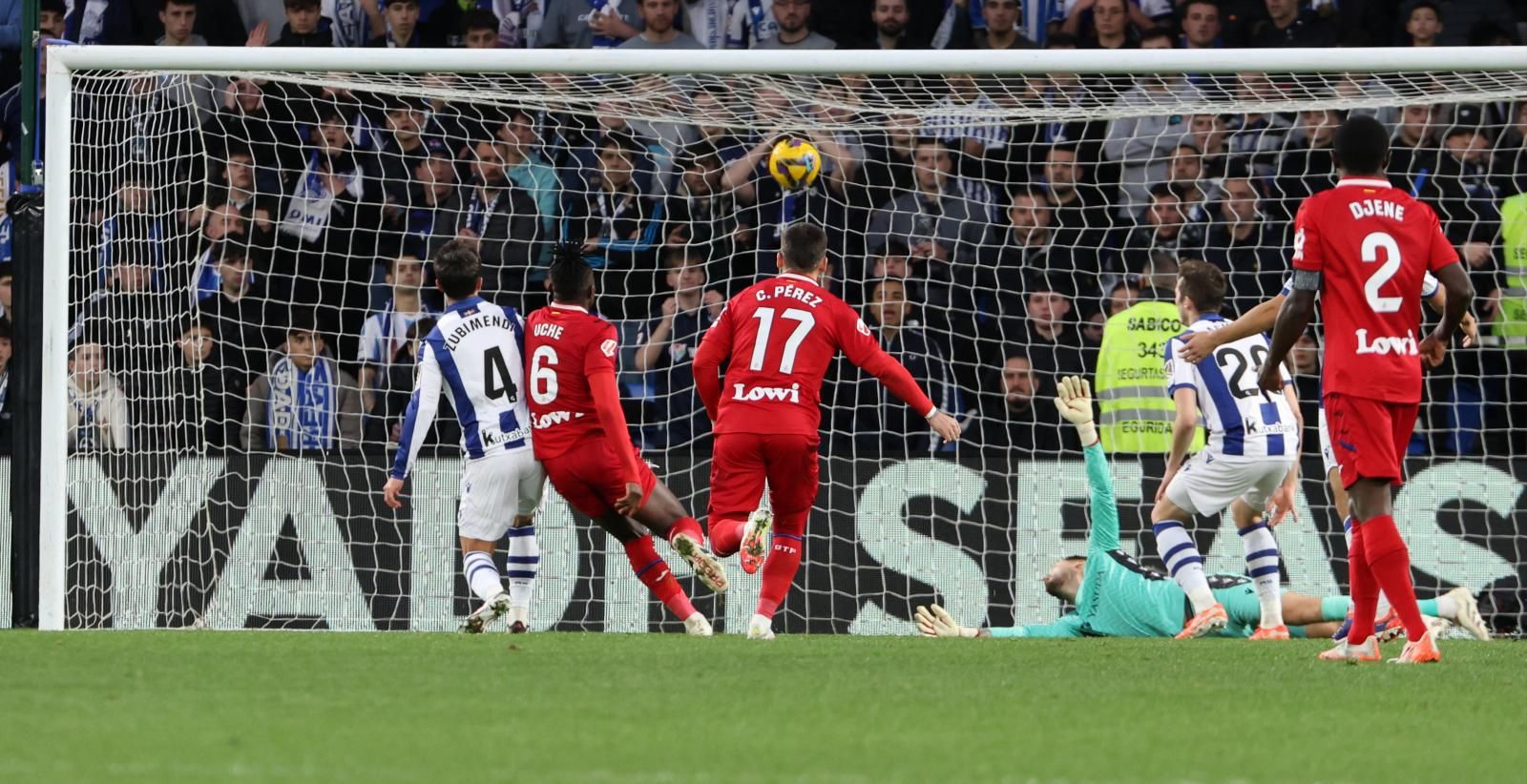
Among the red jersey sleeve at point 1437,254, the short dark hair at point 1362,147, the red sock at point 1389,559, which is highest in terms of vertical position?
the short dark hair at point 1362,147

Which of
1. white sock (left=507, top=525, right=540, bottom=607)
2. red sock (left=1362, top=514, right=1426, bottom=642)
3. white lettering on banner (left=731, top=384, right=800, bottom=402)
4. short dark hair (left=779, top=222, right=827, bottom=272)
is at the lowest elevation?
white sock (left=507, top=525, right=540, bottom=607)

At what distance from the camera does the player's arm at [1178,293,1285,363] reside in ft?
22.8

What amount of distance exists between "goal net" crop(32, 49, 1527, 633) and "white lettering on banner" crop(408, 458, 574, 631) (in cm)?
2

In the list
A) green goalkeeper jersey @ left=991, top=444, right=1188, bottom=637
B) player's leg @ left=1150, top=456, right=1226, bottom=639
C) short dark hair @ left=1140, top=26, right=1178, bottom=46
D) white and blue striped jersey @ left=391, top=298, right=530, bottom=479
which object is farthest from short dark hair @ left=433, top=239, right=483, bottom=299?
short dark hair @ left=1140, top=26, right=1178, bottom=46

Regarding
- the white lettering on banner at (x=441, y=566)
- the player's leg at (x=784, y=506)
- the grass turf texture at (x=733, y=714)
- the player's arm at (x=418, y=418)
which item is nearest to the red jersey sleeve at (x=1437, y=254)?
the grass turf texture at (x=733, y=714)

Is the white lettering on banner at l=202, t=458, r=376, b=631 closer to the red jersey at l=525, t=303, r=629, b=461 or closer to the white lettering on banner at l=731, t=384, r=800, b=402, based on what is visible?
the red jersey at l=525, t=303, r=629, b=461

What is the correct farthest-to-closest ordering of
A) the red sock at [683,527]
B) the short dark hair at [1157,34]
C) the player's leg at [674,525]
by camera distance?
the short dark hair at [1157,34], the red sock at [683,527], the player's leg at [674,525]

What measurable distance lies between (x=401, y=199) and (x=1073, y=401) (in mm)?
4668

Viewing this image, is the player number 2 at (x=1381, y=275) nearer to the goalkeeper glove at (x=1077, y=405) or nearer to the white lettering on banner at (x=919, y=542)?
the goalkeeper glove at (x=1077, y=405)

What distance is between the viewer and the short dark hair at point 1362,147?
6.74 meters

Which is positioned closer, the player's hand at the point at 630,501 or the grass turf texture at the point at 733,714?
the grass turf texture at the point at 733,714

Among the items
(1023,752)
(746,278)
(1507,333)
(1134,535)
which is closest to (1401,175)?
(1507,333)

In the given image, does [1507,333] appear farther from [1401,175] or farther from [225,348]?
[225,348]

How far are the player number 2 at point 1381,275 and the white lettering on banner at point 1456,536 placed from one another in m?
3.84
